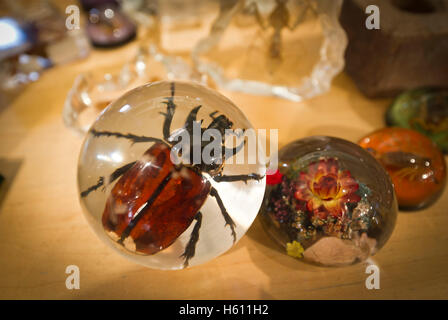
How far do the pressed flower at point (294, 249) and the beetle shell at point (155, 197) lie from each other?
19 cm

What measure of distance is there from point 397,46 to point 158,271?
65 centimetres

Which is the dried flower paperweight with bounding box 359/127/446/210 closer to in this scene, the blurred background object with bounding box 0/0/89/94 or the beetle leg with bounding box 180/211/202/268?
the beetle leg with bounding box 180/211/202/268

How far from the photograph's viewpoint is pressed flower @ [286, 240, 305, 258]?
522 millimetres

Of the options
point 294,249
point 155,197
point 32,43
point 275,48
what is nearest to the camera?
point 155,197

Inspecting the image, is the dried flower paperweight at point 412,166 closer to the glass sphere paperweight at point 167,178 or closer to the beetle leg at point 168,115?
the glass sphere paperweight at point 167,178

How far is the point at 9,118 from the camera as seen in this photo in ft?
2.76

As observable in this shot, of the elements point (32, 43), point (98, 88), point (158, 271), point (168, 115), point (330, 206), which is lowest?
point (158, 271)

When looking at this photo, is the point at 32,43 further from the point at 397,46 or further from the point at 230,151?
the point at 397,46

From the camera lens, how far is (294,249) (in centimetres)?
53

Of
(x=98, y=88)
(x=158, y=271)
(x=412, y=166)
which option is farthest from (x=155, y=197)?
(x=98, y=88)

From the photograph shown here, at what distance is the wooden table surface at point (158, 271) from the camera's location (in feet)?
1.82

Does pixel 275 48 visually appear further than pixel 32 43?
No
